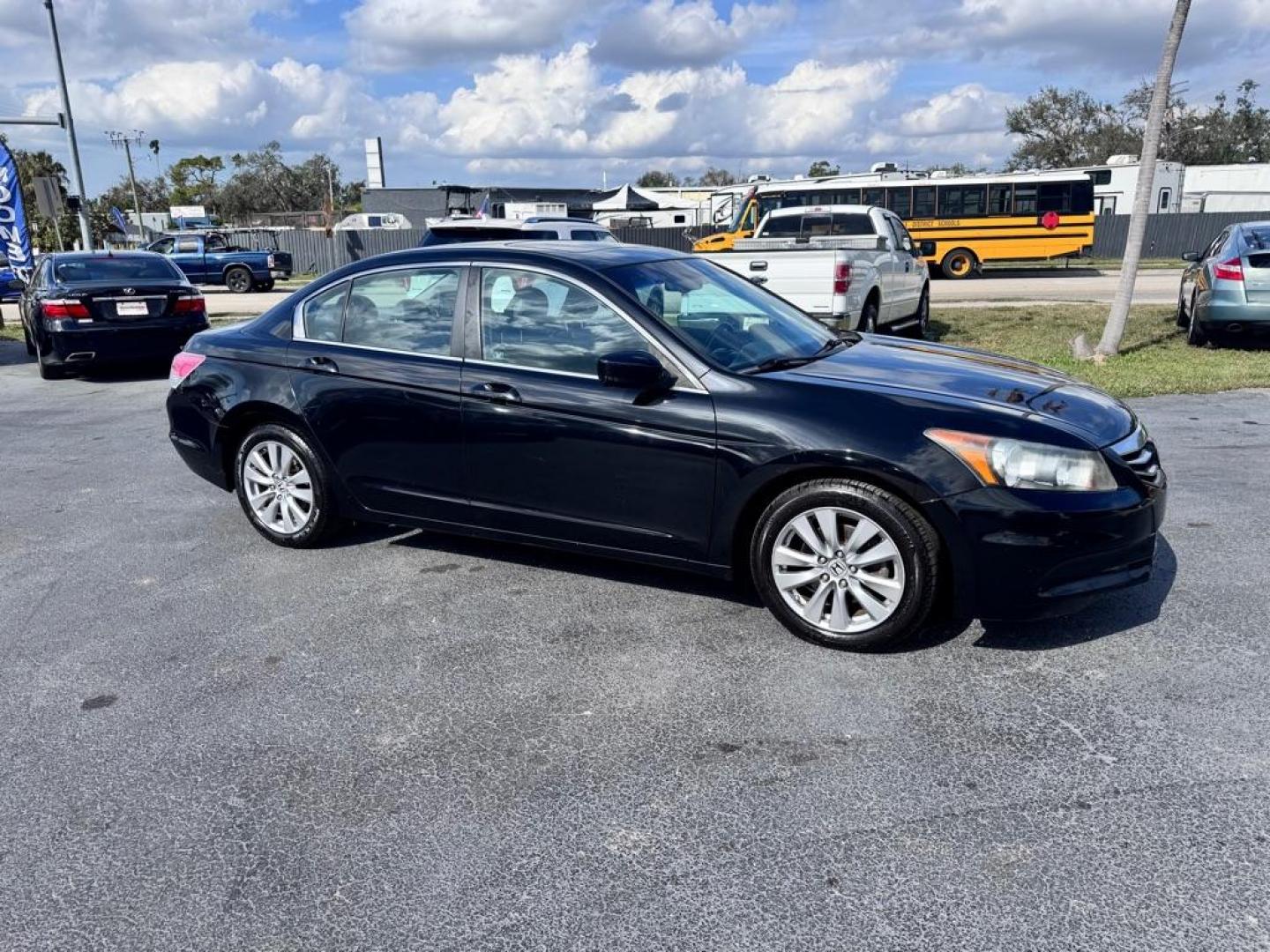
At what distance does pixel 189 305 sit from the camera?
1220cm

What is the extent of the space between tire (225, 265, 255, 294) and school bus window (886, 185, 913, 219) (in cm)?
1901

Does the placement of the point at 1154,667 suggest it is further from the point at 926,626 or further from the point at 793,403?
the point at 793,403

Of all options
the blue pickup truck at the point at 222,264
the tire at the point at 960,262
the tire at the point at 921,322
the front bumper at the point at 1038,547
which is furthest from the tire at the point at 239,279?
the front bumper at the point at 1038,547

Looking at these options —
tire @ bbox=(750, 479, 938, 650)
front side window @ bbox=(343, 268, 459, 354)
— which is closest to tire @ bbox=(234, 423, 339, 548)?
front side window @ bbox=(343, 268, 459, 354)

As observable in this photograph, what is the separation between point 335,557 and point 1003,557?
346cm

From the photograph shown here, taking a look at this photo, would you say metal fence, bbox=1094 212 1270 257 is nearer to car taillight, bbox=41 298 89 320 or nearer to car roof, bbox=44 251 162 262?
car roof, bbox=44 251 162 262

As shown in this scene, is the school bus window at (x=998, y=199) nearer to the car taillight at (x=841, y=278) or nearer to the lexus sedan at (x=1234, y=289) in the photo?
the lexus sedan at (x=1234, y=289)

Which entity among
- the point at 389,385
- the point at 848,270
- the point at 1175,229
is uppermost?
the point at 848,270

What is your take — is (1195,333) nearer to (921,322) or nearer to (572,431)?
(921,322)

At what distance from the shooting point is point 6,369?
1370 cm

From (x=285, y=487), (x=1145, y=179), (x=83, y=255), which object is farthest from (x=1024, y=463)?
(x=83, y=255)

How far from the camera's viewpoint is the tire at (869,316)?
11.3m

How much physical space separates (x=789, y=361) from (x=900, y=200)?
2616 centimetres

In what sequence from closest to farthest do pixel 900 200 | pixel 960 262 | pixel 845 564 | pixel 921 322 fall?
pixel 845 564
pixel 921 322
pixel 960 262
pixel 900 200
